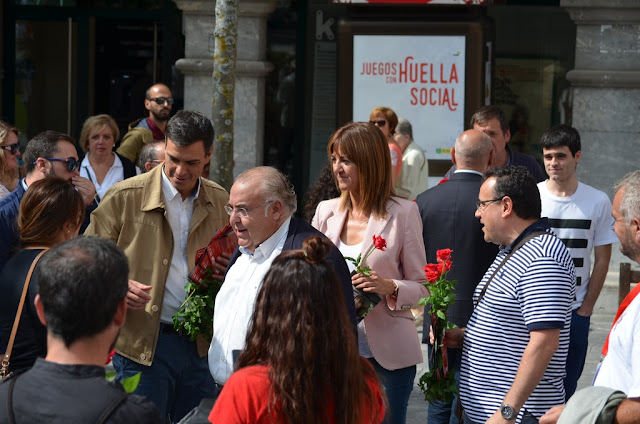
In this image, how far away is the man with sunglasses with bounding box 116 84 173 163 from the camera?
27.6 feet

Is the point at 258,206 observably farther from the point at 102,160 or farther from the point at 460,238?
the point at 102,160

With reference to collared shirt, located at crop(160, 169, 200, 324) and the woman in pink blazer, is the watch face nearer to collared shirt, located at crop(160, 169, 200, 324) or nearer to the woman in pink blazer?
the woman in pink blazer

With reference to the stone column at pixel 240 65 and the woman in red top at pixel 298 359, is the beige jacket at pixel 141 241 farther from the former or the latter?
the stone column at pixel 240 65

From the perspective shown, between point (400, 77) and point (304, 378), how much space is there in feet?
22.8

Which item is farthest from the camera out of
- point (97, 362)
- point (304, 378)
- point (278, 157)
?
point (278, 157)

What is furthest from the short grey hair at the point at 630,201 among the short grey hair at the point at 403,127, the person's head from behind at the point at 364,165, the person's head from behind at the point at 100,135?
the short grey hair at the point at 403,127

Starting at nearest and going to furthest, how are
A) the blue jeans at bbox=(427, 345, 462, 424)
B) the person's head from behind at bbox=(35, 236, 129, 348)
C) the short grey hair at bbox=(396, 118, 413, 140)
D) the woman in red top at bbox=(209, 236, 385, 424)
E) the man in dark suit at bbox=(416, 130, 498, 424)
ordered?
the person's head from behind at bbox=(35, 236, 129, 348)
the woman in red top at bbox=(209, 236, 385, 424)
the blue jeans at bbox=(427, 345, 462, 424)
the man in dark suit at bbox=(416, 130, 498, 424)
the short grey hair at bbox=(396, 118, 413, 140)

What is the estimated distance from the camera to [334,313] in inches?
106

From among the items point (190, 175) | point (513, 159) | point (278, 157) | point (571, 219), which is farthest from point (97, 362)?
point (278, 157)

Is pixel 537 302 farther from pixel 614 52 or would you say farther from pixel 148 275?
A: pixel 614 52

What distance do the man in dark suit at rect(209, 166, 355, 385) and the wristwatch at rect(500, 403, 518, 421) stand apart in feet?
3.30

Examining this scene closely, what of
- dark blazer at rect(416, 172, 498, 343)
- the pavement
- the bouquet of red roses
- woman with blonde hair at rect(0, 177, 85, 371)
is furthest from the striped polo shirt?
the pavement

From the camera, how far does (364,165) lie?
15.1ft

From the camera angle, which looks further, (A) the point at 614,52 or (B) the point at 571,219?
(A) the point at 614,52
